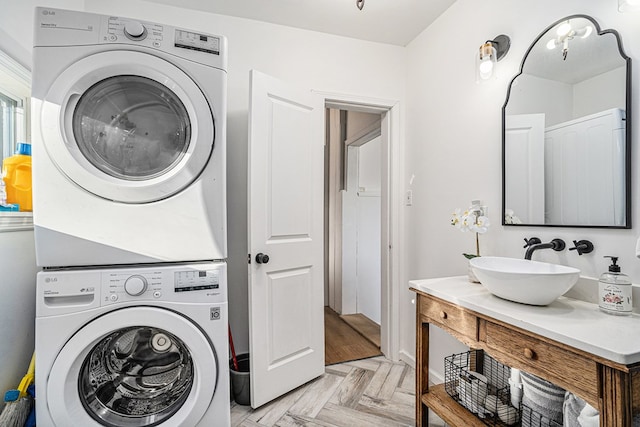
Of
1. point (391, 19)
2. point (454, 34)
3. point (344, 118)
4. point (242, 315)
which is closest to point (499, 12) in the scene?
point (454, 34)

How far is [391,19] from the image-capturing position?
2064mm

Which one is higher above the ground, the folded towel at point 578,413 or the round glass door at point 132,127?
the round glass door at point 132,127

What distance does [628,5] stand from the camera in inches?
40.6

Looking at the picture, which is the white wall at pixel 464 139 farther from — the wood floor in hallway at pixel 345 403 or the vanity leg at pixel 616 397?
the vanity leg at pixel 616 397

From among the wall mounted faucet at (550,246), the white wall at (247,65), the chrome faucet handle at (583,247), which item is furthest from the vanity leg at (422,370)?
the white wall at (247,65)

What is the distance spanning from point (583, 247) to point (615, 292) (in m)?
0.24

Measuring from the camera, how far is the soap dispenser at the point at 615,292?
985 mm

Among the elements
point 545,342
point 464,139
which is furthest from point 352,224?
point 545,342

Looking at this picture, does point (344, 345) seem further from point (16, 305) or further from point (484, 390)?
point (16, 305)

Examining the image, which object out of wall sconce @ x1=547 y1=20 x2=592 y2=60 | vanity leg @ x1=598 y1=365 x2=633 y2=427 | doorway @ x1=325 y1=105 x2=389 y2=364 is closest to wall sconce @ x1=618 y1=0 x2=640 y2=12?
wall sconce @ x1=547 y1=20 x2=592 y2=60

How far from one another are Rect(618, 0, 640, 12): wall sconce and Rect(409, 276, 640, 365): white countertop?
105cm

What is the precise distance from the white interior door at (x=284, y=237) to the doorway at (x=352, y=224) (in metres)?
1.30

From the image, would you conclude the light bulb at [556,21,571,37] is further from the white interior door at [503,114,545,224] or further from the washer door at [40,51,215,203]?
the washer door at [40,51,215,203]

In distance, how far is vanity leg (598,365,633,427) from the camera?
2.40 ft
